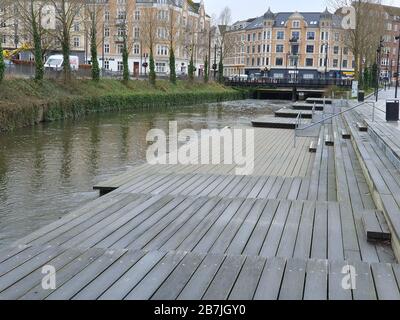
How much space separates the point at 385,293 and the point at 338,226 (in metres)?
2.30

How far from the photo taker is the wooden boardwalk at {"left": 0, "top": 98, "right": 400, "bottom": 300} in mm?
4770

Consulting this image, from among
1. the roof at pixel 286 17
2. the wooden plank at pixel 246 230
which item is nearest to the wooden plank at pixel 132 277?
the wooden plank at pixel 246 230

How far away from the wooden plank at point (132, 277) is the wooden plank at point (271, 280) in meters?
1.15

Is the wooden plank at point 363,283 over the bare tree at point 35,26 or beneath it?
beneath

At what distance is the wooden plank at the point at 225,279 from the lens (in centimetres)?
462

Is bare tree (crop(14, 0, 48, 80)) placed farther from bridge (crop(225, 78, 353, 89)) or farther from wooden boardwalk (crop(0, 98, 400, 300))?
bridge (crop(225, 78, 353, 89))

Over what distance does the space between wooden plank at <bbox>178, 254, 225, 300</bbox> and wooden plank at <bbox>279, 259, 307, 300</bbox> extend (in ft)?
2.28

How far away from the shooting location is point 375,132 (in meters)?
13.8

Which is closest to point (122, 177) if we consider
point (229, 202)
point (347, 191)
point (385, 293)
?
point (229, 202)

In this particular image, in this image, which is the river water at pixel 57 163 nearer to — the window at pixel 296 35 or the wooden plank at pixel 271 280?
the wooden plank at pixel 271 280

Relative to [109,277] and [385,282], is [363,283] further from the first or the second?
[109,277]

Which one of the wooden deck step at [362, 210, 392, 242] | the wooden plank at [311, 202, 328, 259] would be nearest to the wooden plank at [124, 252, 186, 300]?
the wooden plank at [311, 202, 328, 259]

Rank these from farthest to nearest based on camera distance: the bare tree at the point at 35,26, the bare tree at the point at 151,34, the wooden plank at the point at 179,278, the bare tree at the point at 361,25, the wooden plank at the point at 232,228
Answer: the bare tree at the point at 151,34, the bare tree at the point at 361,25, the bare tree at the point at 35,26, the wooden plank at the point at 232,228, the wooden plank at the point at 179,278

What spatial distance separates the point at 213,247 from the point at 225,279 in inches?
48.4
